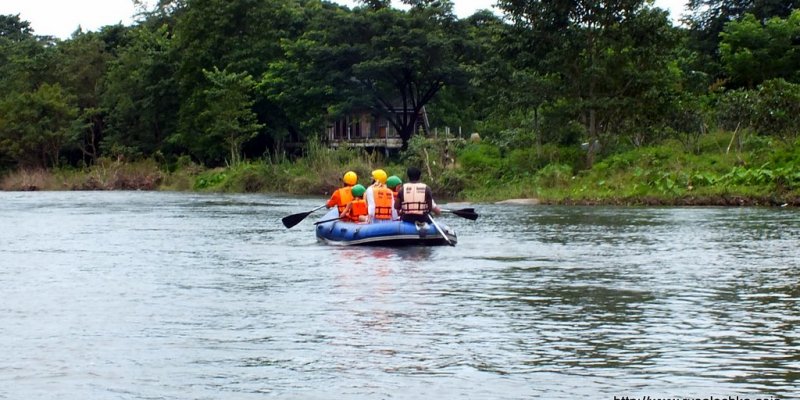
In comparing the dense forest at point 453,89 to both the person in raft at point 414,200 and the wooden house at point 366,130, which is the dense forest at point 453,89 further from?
the person in raft at point 414,200

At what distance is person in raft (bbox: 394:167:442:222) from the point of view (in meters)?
21.9

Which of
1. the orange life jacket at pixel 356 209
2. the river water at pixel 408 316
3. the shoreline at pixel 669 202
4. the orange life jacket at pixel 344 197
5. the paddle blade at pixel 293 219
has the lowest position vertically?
the river water at pixel 408 316

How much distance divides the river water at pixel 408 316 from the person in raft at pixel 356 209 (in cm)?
90

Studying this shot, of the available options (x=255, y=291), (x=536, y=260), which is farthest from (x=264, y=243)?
(x=255, y=291)

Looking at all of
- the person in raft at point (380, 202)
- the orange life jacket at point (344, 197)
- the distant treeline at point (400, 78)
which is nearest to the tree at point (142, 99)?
the distant treeline at point (400, 78)

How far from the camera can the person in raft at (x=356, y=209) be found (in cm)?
2347

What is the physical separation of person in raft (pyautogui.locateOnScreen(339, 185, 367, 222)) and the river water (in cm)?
90

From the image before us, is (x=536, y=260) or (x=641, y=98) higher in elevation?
(x=641, y=98)

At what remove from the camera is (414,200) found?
862 inches

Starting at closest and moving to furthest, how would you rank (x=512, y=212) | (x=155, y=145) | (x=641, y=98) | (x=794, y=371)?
(x=794, y=371) → (x=512, y=212) → (x=641, y=98) → (x=155, y=145)

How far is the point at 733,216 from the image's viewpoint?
97.1 feet

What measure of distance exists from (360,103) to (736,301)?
140 feet

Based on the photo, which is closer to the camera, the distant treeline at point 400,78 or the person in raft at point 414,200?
the person in raft at point 414,200

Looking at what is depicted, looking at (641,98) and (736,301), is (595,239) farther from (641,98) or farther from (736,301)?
(641,98)
